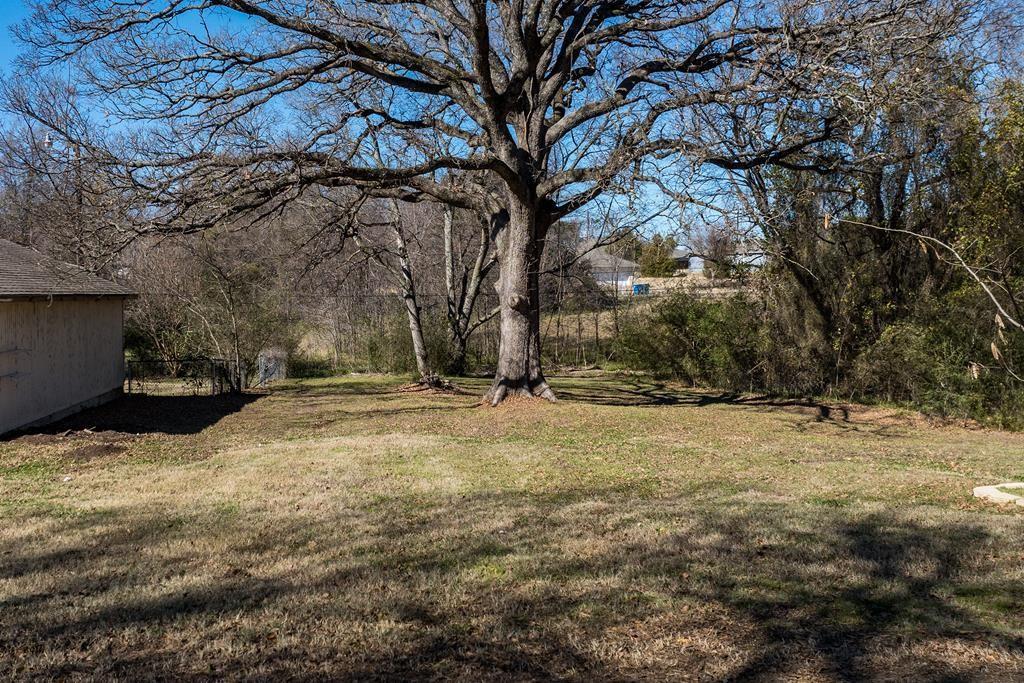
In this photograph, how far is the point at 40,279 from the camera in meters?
14.1

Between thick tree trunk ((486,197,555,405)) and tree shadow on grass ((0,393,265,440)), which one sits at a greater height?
thick tree trunk ((486,197,555,405))

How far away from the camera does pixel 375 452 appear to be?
35.6 feet

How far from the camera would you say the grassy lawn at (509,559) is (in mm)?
4125

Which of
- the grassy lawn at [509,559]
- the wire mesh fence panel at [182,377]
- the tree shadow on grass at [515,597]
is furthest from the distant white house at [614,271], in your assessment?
the tree shadow on grass at [515,597]

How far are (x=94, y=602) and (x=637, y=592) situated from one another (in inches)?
128

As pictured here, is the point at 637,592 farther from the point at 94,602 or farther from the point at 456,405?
the point at 456,405

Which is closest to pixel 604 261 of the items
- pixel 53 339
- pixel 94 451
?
pixel 53 339

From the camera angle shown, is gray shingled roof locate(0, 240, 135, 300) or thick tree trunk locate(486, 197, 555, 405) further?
thick tree trunk locate(486, 197, 555, 405)

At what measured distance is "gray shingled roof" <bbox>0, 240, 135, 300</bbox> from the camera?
41.4 feet

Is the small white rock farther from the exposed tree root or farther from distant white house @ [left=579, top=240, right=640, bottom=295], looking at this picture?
distant white house @ [left=579, top=240, right=640, bottom=295]

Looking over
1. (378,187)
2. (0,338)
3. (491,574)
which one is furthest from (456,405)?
(491,574)

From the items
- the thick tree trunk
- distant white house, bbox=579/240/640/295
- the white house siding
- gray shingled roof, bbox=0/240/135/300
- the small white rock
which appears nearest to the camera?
the small white rock

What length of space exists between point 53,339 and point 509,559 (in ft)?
38.9

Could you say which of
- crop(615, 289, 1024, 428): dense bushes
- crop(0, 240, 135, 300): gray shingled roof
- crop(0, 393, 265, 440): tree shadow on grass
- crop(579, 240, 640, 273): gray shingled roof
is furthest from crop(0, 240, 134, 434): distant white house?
crop(615, 289, 1024, 428): dense bushes
